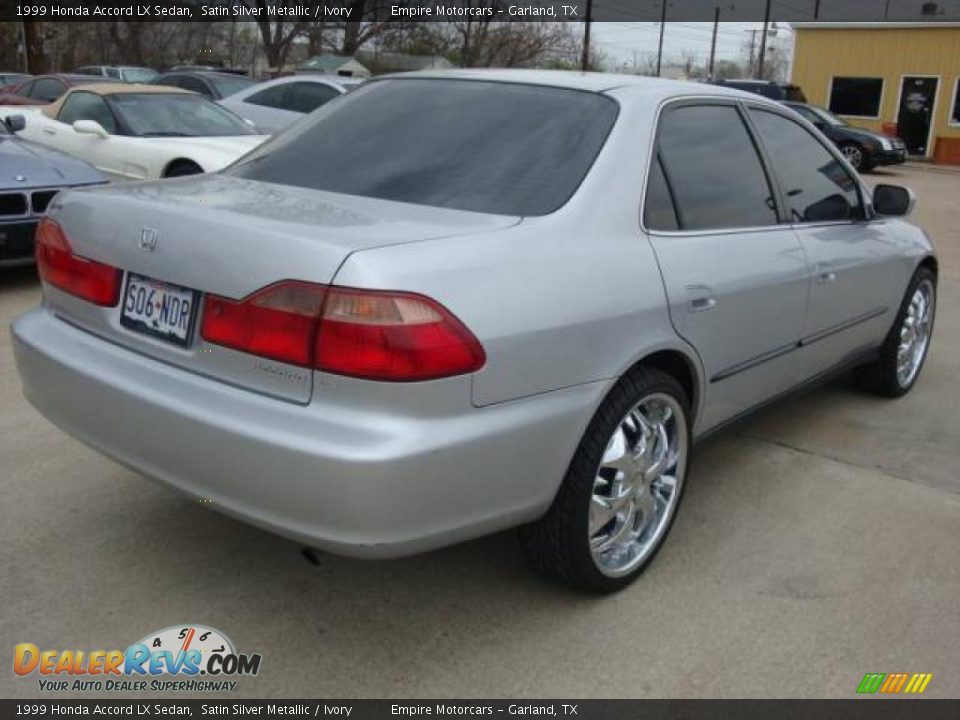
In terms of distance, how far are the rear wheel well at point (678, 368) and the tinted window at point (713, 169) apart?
0.45 meters

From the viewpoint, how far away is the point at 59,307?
9.58ft

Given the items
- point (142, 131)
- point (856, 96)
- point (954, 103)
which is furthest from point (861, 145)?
point (142, 131)

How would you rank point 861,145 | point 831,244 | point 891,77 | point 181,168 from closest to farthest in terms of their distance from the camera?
point 831,244 < point 181,168 < point 861,145 < point 891,77

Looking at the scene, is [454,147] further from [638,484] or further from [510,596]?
[510,596]

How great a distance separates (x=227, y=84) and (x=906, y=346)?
11.6 meters

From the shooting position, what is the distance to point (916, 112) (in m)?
27.8

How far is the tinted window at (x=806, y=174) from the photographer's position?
3.76 metres

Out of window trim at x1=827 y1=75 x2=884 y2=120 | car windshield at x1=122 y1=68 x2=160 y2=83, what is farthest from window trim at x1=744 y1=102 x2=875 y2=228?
window trim at x1=827 y1=75 x2=884 y2=120

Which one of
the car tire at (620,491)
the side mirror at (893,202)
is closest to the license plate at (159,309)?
the car tire at (620,491)

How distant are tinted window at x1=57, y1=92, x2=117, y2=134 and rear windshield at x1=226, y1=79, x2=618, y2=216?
5999 mm

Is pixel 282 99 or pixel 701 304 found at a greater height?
pixel 282 99

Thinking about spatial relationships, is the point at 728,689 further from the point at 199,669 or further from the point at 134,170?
the point at 134,170

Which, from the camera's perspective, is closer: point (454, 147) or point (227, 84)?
point (454, 147)

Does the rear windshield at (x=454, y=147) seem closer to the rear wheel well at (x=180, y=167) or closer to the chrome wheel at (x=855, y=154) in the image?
the rear wheel well at (x=180, y=167)
